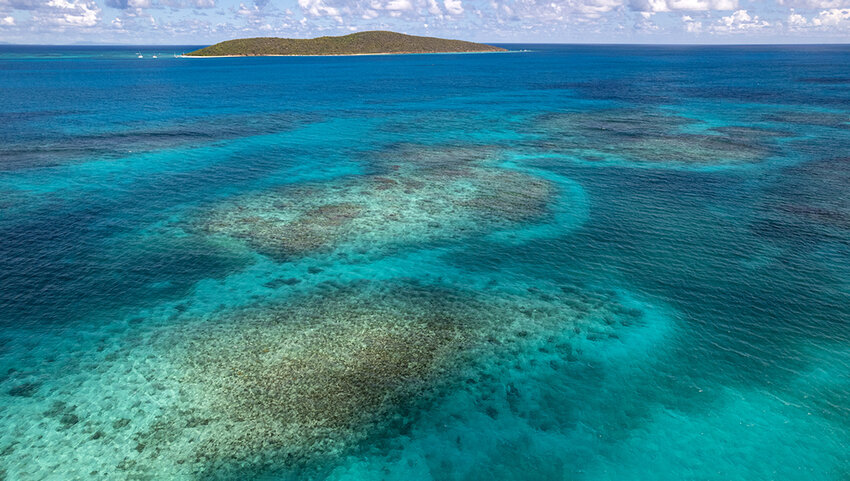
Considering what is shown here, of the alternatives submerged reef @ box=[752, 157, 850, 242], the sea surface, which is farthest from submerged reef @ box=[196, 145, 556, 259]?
submerged reef @ box=[752, 157, 850, 242]

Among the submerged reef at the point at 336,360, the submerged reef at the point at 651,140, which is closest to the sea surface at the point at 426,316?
the submerged reef at the point at 336,360

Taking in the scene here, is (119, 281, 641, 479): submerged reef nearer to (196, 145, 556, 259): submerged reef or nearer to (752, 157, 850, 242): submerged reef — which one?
(196, 145, 556, 259): submerged reef

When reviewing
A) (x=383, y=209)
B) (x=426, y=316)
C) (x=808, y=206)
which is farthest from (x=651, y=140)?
(x=426, y=316)

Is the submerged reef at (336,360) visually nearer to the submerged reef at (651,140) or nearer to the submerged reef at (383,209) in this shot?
the submerged reef at (383,209)

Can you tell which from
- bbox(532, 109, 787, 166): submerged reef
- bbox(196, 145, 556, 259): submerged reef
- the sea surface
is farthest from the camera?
bbox(532, 109, 787, 166): submerged reef

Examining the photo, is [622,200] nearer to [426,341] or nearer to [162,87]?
[426,341]

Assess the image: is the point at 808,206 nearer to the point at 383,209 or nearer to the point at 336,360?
the point at 383,209

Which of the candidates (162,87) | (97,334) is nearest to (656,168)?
(97,334)

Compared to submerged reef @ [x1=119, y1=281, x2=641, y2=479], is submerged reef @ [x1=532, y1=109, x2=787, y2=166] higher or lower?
submerged reef @ [x1=532, y1=109, x2=787, y2=166]
